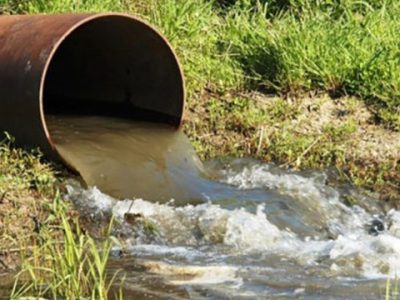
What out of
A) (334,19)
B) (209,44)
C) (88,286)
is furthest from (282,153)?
(88,286)

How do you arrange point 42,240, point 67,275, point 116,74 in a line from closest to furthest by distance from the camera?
point 67,275 < point 42,240 < point 116,74

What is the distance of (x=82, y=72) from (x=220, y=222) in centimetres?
237

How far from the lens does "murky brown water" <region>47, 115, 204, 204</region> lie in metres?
5.62

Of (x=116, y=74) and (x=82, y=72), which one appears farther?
(x=82, y=72)

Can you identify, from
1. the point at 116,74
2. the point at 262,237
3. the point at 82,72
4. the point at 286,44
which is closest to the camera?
the point at 262,237

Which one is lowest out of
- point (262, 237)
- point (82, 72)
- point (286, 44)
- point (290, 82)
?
point (262, 237)

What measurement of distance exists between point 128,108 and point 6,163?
1.50 m

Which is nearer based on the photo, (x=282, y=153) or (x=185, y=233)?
(x=185, y=233)

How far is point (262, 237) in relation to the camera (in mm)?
5109

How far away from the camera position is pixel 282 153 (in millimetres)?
6613

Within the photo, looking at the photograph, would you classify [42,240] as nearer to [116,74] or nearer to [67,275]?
[67,275]

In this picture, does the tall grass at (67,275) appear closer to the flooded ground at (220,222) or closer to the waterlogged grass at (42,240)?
the waterlogged grass at (42,240)

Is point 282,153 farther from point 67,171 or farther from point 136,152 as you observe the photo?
point 67,171

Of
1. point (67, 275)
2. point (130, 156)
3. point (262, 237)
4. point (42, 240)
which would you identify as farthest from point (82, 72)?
point (67, 275)
